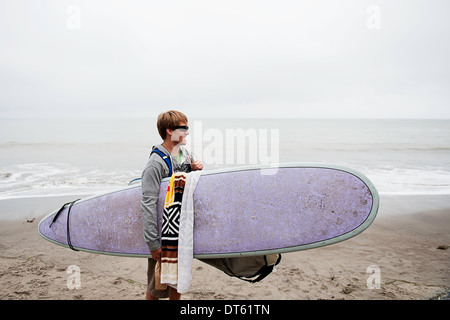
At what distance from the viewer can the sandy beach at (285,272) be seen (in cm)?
273

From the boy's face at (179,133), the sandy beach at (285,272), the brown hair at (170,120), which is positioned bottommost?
the sandy beach at (285,272)

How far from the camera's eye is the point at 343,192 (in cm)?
186

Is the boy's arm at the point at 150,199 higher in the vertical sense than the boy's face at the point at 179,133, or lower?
lower

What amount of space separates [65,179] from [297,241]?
796 cm

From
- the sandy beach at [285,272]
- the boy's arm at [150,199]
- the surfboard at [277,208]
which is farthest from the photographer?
the sandy beach at [285,272]

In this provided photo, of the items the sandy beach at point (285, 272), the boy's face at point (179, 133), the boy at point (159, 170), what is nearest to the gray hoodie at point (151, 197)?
the boy at point (159, 170)

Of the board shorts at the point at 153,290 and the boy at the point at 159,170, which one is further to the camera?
the board shorts at the point at 153,290

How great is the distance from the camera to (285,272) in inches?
126

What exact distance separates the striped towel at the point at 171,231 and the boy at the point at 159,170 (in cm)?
6

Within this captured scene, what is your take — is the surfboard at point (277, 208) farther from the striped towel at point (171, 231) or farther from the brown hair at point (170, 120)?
the brown hair at point (170, 120)

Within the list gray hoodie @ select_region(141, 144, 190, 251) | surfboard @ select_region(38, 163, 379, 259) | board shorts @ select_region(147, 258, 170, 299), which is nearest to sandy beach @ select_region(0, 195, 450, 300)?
board shorts @ select_region(147, 258, 170, 299)
